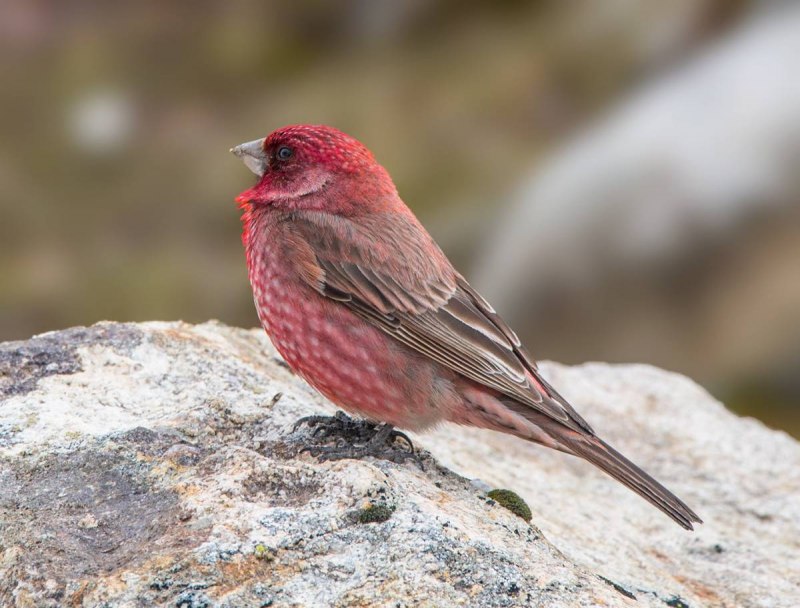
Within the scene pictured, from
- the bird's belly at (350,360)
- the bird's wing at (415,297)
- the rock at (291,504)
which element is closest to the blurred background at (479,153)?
the rock at (291,504)

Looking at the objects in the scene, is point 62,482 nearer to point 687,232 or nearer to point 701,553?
point 701,553

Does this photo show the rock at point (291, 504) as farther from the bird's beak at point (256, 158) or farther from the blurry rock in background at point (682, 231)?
the blurry rock in background at point (682, 231)

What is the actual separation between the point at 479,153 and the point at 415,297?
9802 millimetres

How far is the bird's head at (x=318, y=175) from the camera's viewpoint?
516 centimetres

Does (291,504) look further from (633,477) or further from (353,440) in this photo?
(633,477)

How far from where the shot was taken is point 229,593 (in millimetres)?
3246

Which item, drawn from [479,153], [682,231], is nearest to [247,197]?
[682,231]

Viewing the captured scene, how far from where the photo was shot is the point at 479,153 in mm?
14383

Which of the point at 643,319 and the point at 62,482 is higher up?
the point at 643,319

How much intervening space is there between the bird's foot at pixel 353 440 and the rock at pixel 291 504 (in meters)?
0.09

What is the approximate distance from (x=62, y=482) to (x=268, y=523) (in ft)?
2.73

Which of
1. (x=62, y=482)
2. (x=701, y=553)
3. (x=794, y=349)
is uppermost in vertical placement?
(x=794, y=349)

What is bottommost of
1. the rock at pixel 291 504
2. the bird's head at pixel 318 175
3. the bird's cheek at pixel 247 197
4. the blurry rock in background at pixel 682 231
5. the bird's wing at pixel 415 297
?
the rock at pixel 291 504

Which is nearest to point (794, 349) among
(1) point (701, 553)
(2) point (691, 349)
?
(2) point (691, 349)
